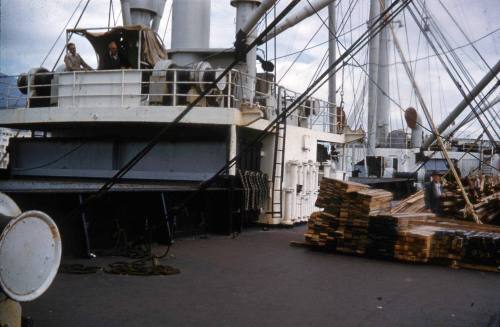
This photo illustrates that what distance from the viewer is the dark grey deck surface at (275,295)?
6.15 m

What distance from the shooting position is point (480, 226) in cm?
1197

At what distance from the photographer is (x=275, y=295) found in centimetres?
731

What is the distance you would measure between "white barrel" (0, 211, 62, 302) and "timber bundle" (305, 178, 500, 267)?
22.7 ft

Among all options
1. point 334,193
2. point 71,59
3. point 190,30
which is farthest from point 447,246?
point 190,30

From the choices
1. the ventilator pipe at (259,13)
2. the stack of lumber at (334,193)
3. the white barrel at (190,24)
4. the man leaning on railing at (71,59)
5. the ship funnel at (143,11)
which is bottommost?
the stack of lumber at (334,193)

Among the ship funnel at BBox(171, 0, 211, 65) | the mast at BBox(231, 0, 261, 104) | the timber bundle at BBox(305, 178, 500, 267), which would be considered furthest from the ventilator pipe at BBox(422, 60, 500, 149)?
the ship funnel at BBox(171, 0, 211, 65)

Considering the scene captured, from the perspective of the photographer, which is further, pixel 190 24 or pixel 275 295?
pixel 190 24

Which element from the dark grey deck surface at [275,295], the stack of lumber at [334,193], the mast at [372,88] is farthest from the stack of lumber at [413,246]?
the mast at [372,88]

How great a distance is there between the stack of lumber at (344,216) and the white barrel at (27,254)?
22.5ft

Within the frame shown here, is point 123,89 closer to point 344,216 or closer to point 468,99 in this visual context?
Answer: point 344,216

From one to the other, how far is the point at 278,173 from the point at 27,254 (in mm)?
10885

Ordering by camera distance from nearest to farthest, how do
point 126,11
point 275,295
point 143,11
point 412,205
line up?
point 275,295 → point 412,205 → point 126,11 → point 143,11

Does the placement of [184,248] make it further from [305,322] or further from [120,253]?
[305,322]

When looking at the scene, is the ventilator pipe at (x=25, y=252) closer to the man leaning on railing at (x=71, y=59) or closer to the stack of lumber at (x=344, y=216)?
the stack of lumber at (x=344, y=216)
